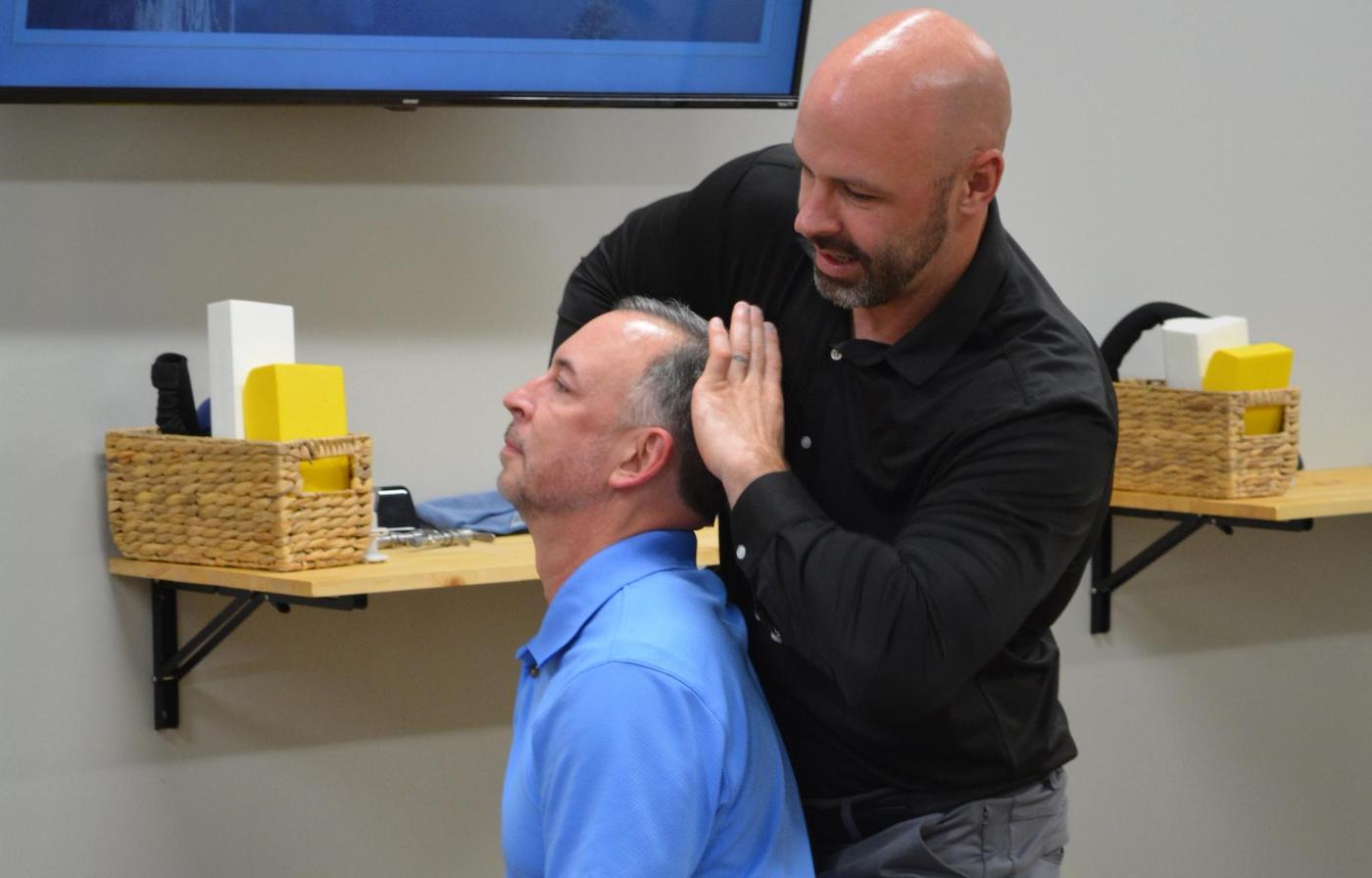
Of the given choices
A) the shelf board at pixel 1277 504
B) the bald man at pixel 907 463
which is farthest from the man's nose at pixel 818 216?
the shelf board at pixel 1277 504

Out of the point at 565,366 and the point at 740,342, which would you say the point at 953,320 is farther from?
the point at 565,366

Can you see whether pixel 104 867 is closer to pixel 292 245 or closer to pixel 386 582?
pixel 386 582

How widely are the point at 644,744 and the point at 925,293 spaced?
0.47 meters

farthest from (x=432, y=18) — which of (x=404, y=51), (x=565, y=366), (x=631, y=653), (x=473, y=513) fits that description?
(x=631, y=653)

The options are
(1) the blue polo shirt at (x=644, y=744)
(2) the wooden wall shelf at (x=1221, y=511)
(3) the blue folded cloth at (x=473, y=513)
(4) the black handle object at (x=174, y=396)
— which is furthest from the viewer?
(2) the wooden wall shelf at (x=1221, y=511)

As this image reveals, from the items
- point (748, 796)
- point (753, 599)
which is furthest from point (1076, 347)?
point (748, 796)

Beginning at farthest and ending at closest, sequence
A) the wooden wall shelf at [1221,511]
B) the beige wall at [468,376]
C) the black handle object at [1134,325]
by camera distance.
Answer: the black handle object at [1134,325]
the wooden wall shelf at [1221,511]
the beige wall at [468,376]

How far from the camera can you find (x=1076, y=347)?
1326 millimetres

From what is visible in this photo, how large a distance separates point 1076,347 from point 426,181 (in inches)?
48.5

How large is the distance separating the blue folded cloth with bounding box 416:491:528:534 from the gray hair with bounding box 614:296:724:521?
0.80m

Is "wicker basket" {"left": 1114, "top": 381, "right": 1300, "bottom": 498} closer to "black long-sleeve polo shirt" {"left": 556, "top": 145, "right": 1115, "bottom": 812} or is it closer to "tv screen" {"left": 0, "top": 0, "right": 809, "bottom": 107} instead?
"tv screen" {"left": 0, "top": 0, "right": 809, "bottom": 107}

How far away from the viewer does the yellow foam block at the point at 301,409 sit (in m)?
1.90

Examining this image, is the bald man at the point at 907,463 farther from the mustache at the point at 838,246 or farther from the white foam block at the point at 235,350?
the white foam block at the point at 235,350

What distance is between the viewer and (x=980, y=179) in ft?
4.25
